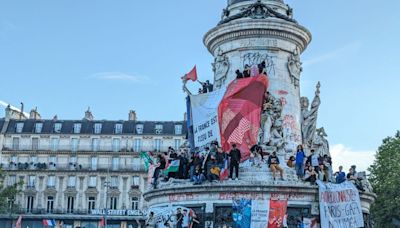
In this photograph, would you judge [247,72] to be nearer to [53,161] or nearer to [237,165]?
[237,165]

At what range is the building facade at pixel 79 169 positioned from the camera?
87812mm

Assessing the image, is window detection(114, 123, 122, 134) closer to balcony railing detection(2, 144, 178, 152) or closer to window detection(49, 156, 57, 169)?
balcony railing detection(2, 144, 178, 152)

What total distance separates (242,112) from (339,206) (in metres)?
6.12

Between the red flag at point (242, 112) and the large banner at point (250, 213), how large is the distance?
3.20 meters

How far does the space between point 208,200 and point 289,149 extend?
526cm

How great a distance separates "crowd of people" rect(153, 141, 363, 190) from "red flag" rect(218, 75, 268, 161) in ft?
2.73

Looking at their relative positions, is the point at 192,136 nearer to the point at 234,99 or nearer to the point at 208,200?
the point at 234,99

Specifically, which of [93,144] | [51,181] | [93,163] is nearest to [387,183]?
[93,163]

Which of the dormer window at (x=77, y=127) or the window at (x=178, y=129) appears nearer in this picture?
the window at (x=178, y=129)

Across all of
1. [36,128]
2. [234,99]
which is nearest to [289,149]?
[234,99]

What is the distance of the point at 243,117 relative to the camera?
31.7 metres

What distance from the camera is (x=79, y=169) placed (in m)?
89.4

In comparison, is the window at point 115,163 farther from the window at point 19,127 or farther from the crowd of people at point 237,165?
the crowd of people at point 237,165

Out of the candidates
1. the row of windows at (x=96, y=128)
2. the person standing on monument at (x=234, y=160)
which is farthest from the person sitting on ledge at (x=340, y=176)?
the row of windows at (x=96, y=128)
